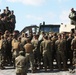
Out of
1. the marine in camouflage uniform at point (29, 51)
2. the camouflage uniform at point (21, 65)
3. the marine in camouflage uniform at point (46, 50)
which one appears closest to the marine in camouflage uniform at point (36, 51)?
the marine in camouflage uniform at point (46, 50)

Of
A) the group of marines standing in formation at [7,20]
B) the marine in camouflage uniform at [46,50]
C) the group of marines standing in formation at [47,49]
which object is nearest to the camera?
the group of marines standing in formation at [47,49]

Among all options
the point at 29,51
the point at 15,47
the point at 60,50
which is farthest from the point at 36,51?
the point at 60,50

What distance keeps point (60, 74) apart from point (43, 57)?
1.39 meters

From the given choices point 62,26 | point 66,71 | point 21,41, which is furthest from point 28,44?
point 62,26

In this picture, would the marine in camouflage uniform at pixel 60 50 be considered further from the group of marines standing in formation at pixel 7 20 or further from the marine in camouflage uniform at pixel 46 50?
the group of marines standing in formation at pixel 7 20

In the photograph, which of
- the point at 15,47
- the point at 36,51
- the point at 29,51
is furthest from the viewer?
the point at 36,51

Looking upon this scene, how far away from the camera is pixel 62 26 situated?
82.8 feet

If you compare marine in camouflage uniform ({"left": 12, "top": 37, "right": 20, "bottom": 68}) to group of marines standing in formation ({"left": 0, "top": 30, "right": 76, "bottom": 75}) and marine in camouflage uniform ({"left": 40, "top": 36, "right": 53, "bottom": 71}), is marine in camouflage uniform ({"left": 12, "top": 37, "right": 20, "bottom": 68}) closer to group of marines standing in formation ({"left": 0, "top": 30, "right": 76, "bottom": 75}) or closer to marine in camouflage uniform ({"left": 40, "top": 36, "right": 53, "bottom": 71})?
group of marines standing in formation ({"left": 0, "top": 30, "right": 76, "bottom": 75})

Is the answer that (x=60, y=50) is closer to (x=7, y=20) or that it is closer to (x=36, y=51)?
(x=36, y=51)

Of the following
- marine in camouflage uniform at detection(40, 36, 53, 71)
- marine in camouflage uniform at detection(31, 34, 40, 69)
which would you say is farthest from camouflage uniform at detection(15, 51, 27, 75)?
marine in camouflage uniform at detection(31, 34, 40, 69)

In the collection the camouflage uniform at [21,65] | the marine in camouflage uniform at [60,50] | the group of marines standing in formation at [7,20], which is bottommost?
the camouflage uniform at [21,65]

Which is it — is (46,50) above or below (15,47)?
below

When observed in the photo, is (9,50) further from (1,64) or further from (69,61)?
(69,61)

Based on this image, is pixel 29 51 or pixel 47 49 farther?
pixel 47 49
